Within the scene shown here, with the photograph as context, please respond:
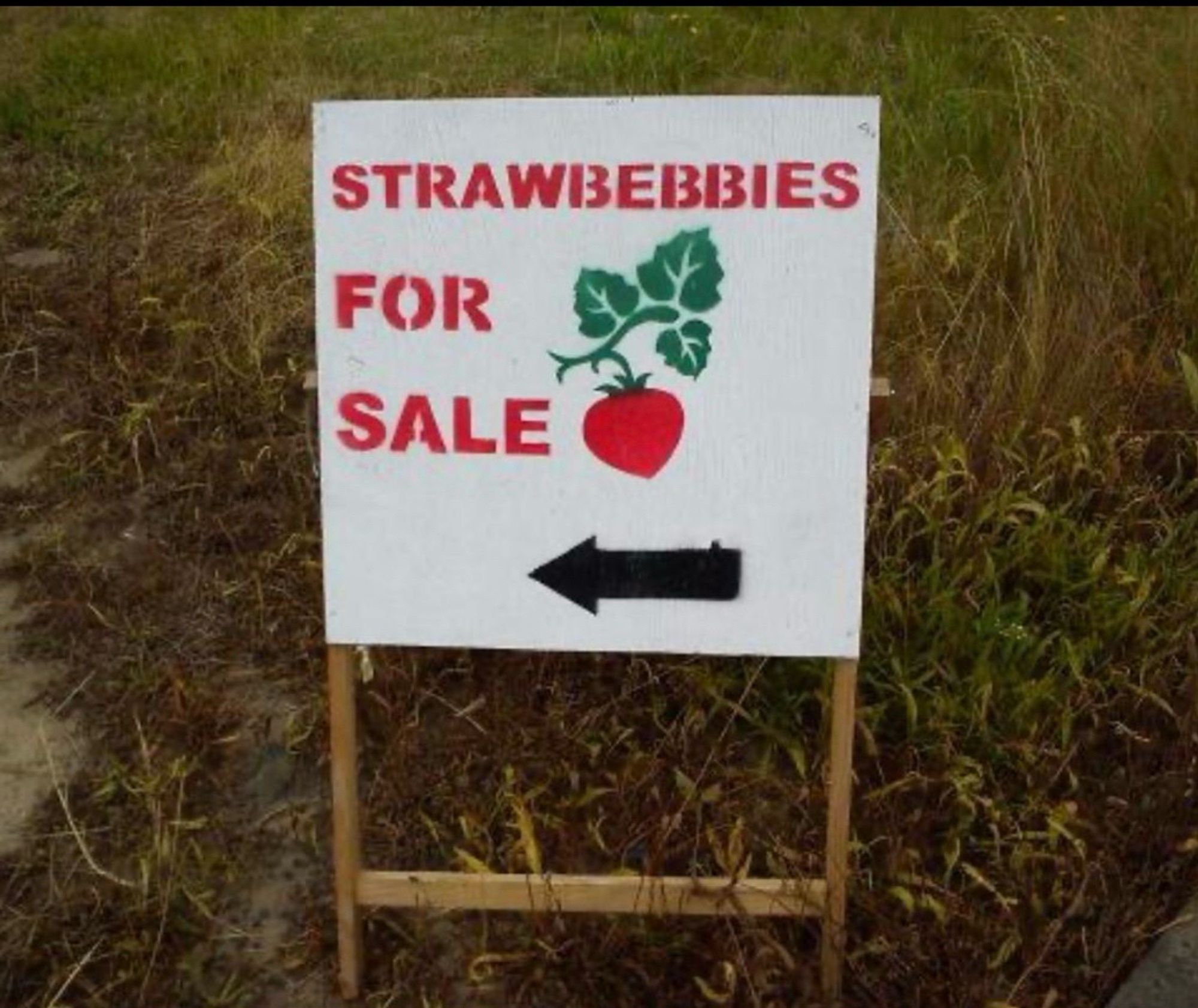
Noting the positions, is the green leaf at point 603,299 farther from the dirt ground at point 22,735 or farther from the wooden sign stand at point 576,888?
the dirt ground at point 22,735

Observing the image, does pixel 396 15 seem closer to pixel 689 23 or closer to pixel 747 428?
pixel 689 23

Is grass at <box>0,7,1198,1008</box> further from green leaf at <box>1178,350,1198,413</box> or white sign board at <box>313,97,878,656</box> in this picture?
white sign board at <box>313,97,878,656</box>

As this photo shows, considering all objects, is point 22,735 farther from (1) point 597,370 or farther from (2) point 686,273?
(2) point 686,273

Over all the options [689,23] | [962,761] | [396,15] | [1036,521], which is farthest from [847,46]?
[962,761]

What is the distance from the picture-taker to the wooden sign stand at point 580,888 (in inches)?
101

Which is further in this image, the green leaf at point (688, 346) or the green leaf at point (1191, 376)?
the green leaf at point (1191, 376)

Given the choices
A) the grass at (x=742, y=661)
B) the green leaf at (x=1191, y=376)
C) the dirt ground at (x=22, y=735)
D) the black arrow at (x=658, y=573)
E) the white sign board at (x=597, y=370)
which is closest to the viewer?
the white sign board at (x=597, y=370)

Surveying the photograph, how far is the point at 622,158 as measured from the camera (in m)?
2.32

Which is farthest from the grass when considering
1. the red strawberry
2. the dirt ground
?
the red strawberry

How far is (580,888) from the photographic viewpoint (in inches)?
103

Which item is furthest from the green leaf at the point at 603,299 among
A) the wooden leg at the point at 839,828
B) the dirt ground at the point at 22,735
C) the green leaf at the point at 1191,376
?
the green leaf at the point at 1191,376

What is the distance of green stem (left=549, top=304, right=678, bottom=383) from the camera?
237 cm

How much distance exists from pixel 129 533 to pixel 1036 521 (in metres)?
1.96

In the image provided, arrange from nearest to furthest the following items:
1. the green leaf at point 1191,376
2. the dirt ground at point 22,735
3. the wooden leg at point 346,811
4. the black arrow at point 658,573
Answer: the black arrow at point 658,573 → the wooden leg at point 346,811 → the dirt ground at point 22,735 → the green leaf at point 1191,376
